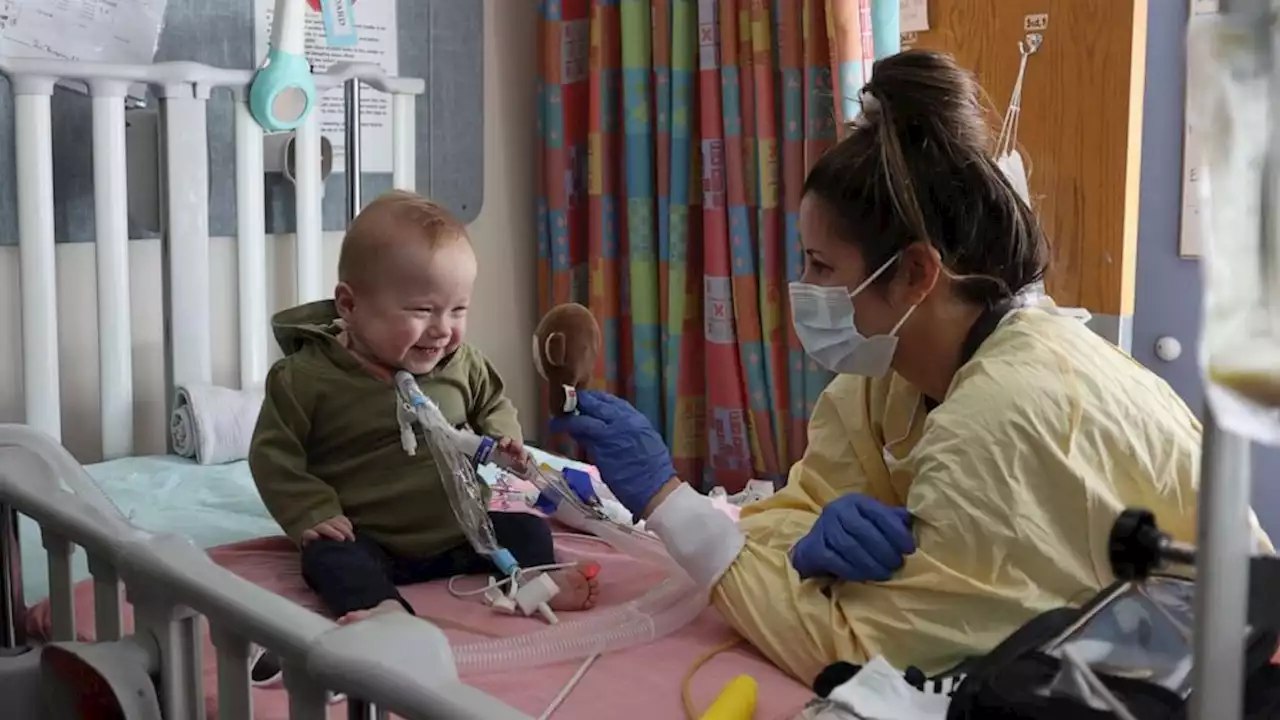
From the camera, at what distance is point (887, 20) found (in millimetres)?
2064

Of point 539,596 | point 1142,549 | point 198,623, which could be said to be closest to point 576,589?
point 539,596

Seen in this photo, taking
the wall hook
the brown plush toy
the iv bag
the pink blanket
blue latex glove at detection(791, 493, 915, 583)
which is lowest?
the pink blanket

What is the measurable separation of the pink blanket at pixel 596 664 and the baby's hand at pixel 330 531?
0.22ft

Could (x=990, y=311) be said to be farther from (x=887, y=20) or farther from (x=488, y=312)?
(x=488, y=312)

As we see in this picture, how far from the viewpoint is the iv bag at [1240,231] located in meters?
0.39

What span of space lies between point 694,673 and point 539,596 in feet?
0.80

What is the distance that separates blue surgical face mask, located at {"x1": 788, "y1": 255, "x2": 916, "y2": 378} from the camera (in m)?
1.34

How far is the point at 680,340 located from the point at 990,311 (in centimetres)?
125

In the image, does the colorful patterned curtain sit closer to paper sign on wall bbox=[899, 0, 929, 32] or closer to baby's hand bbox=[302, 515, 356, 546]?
paper sign on wall bbox=[899, 0, 929, 32]

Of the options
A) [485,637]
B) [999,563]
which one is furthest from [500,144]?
[999,563]

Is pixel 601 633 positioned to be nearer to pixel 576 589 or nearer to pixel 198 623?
pixel 576 589

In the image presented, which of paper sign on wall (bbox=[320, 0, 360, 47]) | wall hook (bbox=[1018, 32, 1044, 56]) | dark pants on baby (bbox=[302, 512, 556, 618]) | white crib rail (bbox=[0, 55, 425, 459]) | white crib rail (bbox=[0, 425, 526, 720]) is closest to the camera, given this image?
white crib rail (bbox=[0, 425, 526, 720])

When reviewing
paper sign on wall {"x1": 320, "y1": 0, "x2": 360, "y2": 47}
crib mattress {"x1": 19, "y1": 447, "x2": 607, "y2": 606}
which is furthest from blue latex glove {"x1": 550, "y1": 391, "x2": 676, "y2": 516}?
paper sign on wall {"x1": 320, "y1": 0, "x2": 360, "y2": 47}

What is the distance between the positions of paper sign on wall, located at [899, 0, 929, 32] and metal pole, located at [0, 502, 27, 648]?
1.48 meters
